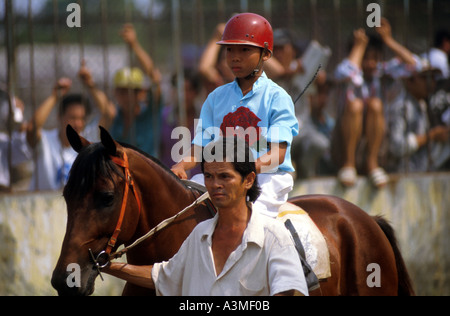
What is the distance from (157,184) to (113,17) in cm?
435

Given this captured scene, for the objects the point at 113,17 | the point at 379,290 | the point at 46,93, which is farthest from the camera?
the point at 46,93

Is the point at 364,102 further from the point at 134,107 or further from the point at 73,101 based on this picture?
the point at 73,101

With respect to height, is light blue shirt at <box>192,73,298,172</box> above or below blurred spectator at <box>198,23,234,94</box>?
below

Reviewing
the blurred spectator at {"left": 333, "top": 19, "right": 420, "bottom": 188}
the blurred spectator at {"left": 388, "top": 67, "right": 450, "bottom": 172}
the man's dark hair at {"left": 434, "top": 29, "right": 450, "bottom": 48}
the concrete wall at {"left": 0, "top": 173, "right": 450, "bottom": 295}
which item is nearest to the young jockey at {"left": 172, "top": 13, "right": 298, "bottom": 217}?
the concrete wall at {"left": 0, "top": 173, "right": 450, "bottom": 295}

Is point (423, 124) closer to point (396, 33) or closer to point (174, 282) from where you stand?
point (396, 33)

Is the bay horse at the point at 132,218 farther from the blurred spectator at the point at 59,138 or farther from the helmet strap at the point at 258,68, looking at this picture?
the blurred spectator at the point at 59,138

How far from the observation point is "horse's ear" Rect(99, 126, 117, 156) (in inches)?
157

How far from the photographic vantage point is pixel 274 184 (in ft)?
14.9

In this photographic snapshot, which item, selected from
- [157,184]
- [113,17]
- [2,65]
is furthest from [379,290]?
[2,65]

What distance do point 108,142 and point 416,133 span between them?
546cm

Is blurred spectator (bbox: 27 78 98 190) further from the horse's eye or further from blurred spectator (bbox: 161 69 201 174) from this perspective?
the horse's eye

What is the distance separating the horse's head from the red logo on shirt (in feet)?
2.38

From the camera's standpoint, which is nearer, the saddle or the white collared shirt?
the white collared shirt

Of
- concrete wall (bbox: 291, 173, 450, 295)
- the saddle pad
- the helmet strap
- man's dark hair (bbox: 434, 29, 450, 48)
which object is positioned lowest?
concrete wall (bbox: 291, 173, 450, 295)
